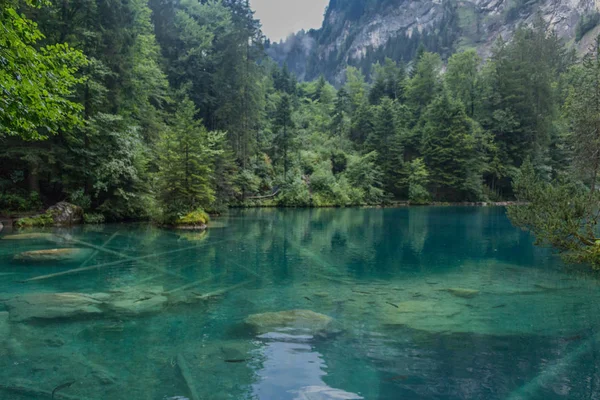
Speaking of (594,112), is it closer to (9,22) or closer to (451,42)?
(9,22)

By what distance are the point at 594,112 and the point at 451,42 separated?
101550 millimetres

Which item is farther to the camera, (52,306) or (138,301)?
(138,301)

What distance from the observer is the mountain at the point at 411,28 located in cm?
9425

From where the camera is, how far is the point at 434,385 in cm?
414

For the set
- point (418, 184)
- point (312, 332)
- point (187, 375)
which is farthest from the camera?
point (418, 184)

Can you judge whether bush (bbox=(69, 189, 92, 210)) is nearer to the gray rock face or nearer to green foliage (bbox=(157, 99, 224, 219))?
the gray rock face

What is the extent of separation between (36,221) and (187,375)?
1779cm

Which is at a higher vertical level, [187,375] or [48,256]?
[48,256]

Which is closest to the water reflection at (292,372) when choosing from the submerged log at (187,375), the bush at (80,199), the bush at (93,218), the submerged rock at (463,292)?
the submerged log at (187,375)

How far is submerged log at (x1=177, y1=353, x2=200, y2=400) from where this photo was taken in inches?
152

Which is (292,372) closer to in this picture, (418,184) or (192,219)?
(192,219)

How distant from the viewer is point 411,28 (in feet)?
416

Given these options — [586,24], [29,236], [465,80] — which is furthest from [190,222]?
[586,24]

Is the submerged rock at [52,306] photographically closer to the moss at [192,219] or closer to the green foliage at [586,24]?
the moss at [192,219]
